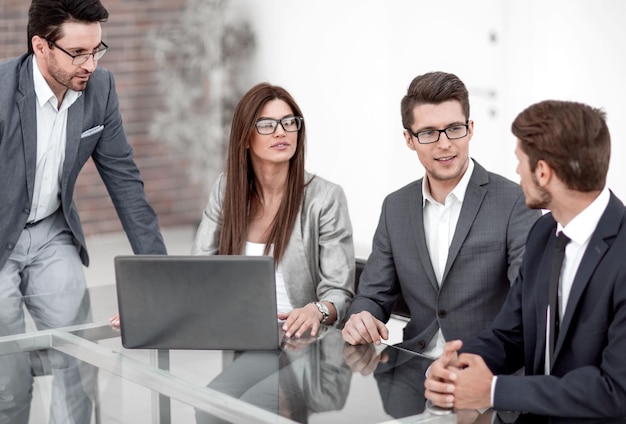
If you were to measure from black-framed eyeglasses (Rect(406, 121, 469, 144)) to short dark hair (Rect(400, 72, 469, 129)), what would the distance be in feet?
0.19

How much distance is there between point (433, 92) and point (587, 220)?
0.81 metres

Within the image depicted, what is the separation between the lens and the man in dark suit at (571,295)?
1786 mm

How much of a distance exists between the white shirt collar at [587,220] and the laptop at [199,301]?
67 centimetres

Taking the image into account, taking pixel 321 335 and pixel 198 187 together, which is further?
pixel 198 187

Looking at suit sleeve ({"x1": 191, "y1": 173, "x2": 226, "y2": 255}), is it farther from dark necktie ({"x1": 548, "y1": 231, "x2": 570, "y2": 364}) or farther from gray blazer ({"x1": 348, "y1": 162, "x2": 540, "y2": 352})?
dark necktie ({"x1": 548, "y1": 231, "x2": 570, "y2": 364})

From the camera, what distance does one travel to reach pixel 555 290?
6.39 ft

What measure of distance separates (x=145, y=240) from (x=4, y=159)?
556 mm

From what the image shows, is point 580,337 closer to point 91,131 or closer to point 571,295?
point 571,295

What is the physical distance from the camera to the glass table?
1865mm

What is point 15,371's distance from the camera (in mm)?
2307

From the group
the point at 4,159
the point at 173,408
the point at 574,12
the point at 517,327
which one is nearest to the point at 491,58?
the point at 574,12

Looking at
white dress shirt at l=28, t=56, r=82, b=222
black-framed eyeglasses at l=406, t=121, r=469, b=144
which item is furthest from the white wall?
white dress shirt at l=28, t=56, r=82, b=222

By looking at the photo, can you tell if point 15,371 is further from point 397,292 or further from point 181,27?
point 181,27

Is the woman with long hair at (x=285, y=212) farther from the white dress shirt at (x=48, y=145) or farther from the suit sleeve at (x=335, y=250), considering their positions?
the white dress shirt at (x=48, y=145)
